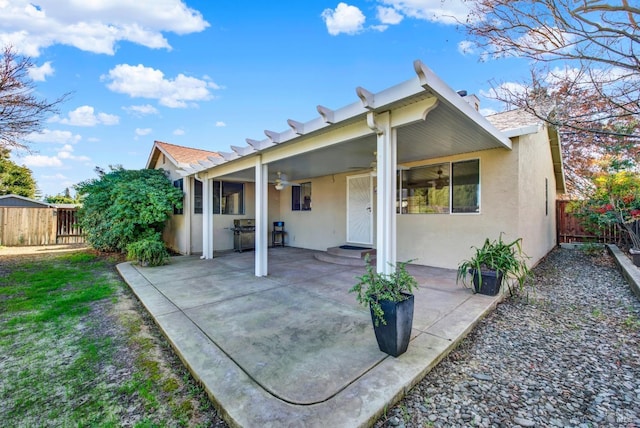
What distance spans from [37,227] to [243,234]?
915 cm

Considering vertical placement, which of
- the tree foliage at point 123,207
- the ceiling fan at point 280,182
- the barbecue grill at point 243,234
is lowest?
the barbecue grill at point 243,234

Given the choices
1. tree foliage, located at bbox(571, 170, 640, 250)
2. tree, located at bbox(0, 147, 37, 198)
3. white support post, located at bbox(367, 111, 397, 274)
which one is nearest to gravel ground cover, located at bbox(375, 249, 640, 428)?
white support post, located at bbox(367, 111, 397, 274)

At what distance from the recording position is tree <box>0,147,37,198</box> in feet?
67.0

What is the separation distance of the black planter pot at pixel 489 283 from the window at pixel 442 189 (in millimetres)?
1863

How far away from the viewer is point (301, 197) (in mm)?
9867

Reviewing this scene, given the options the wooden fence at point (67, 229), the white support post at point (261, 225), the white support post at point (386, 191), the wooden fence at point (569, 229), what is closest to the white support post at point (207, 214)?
the white support post at point (261, 225)

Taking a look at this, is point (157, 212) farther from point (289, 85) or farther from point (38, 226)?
point (38, 226)

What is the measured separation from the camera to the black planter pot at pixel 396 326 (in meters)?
2.33

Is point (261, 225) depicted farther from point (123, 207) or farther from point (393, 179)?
point (123, 207)

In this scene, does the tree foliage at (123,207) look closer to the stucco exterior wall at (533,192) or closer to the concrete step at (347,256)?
the concrete step at (347,256)

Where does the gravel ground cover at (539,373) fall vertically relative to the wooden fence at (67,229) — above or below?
below

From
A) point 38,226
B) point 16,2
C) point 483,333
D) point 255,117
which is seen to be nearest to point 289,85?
point 255,117

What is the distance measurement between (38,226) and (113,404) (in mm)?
13461

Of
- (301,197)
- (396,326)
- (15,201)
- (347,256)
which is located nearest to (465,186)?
(347,256)
